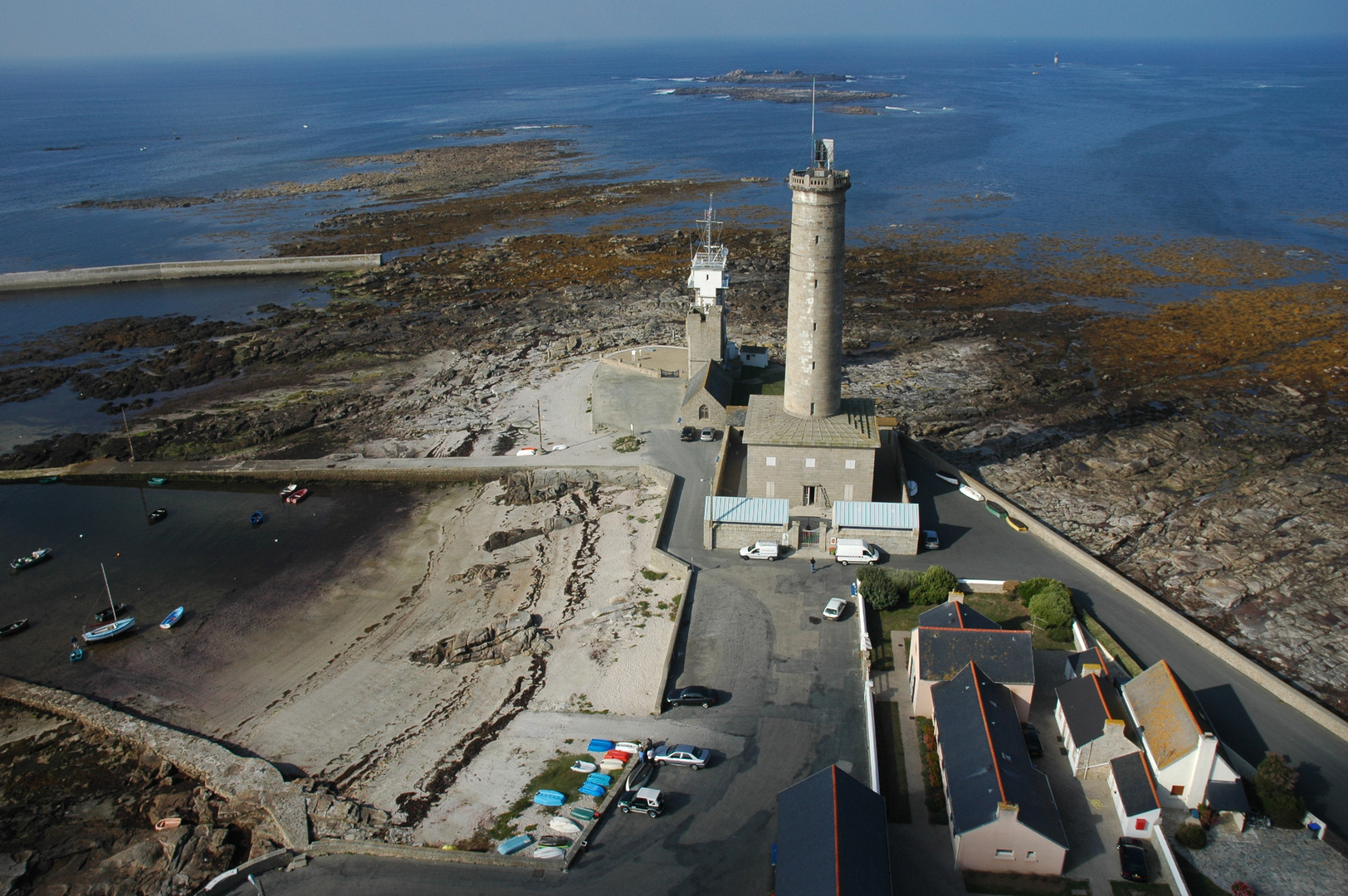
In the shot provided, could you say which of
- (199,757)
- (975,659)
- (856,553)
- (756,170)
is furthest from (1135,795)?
(756,170)

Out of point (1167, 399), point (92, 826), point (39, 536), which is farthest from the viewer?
point (1167, 399)

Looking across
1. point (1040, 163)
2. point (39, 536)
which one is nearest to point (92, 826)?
point (39, 536)

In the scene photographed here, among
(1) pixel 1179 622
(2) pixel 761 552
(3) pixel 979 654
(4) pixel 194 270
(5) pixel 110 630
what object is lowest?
(5) pixel 110 630

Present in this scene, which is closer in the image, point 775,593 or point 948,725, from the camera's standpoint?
point 948,725

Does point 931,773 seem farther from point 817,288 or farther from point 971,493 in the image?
point 817,288

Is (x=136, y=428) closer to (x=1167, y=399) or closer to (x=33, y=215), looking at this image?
(x=1167, y=399)

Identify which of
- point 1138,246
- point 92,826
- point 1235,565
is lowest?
point 92,826

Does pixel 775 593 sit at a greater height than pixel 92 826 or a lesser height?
greater

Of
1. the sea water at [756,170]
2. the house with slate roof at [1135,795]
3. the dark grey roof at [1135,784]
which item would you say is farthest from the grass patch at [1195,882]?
the sea water at [756,170]
